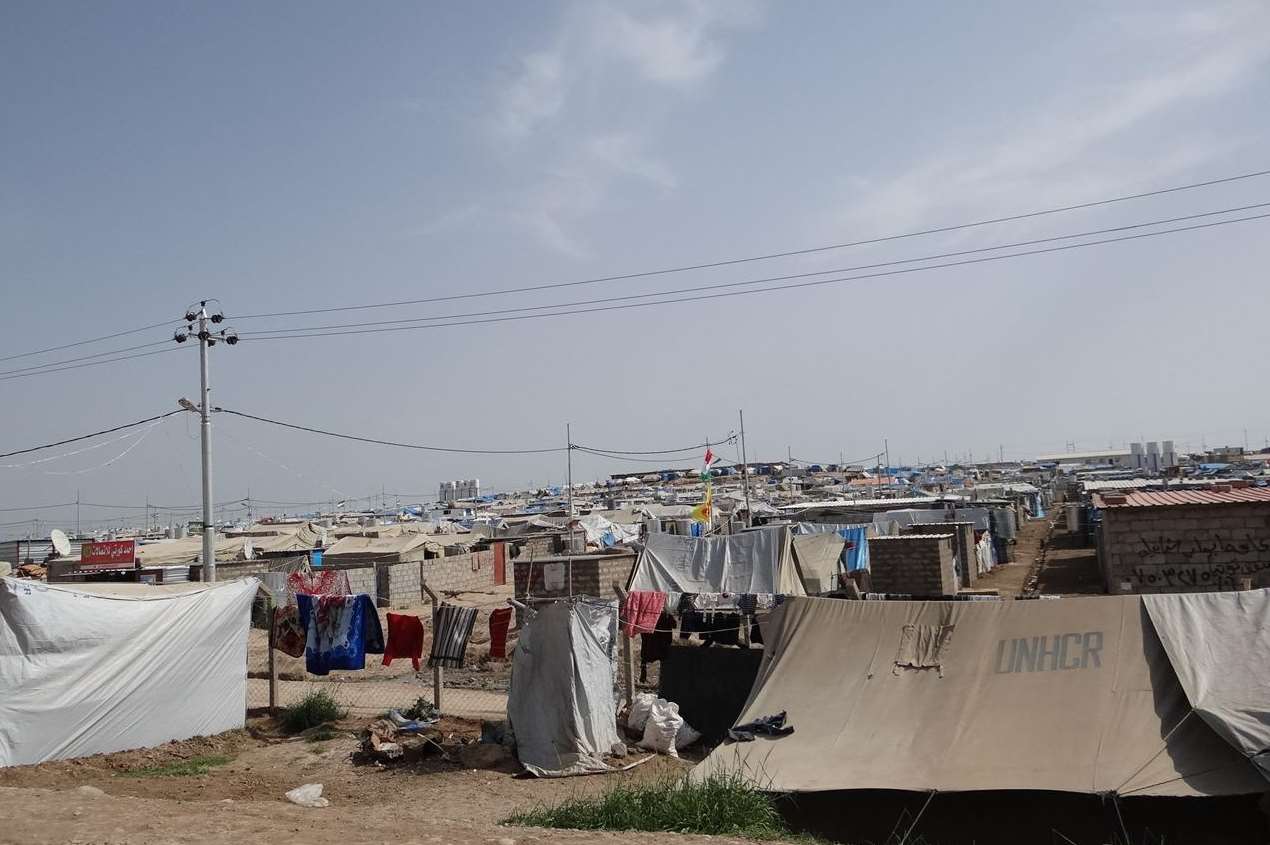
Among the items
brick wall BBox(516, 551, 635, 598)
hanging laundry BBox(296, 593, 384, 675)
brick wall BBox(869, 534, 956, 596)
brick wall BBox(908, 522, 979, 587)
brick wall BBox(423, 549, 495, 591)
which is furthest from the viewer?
brick wall BBox(423, 549, 495, 591)

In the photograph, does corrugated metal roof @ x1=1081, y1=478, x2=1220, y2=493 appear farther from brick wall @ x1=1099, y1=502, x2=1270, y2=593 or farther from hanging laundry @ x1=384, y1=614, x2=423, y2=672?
hanging laundry @ x1=384, y1=614, x2=423, y2=672

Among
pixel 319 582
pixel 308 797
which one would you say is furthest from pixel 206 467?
pixel 308 797

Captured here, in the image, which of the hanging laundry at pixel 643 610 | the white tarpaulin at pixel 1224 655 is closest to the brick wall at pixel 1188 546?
the white tarpaulin at pixel 1224 655

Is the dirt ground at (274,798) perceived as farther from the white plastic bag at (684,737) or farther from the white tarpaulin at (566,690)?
the white plastic bag at (684,737)

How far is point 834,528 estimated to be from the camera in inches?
1066

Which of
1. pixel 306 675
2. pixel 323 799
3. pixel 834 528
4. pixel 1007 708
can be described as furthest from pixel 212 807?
pixel 834 528

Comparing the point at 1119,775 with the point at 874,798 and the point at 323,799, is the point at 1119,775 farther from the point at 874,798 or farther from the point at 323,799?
the point at 323,799

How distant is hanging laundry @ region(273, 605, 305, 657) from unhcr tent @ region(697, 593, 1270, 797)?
7653 millimetres

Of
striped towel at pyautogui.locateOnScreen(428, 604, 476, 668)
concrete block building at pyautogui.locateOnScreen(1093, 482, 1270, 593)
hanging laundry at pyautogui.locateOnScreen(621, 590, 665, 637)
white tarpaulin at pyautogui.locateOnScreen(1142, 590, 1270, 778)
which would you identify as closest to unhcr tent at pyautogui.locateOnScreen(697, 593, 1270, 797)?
white tarpaulin at pyautogui.locateOnScreen(1142, 590, 1270, 778)

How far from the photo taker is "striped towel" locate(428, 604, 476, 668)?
13.3 meters

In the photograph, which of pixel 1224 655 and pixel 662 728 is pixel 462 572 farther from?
pixel 1224 655

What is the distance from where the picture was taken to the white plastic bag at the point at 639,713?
456 inches

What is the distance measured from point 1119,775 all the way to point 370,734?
8353 mm

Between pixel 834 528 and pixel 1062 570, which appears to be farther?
pixel 1062 570
